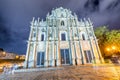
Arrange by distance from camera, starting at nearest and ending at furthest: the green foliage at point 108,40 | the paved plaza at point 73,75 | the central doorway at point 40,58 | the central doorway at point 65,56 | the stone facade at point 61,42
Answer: the paved plaza at point 73,75
the central doorway at point 40,58
the stone facade at point 61,42
the central doorway at point 65,56
the green foliage at point 108,40

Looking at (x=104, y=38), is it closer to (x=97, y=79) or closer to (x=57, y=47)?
(x=57, y=47)

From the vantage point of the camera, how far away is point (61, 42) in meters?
18.8

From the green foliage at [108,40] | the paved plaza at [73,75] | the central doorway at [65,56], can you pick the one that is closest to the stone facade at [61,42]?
the central doorway at [65,56]

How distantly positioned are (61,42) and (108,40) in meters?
12.3

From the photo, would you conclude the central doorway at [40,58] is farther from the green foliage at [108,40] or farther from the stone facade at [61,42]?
the green foliage at [108,40]

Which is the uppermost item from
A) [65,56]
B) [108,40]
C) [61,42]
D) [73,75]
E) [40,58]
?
[108,40]

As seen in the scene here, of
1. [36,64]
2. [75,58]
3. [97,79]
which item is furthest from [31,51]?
[97,79]

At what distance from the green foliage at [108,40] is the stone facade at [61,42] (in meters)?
6.48

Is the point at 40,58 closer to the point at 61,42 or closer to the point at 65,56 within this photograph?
the point at 65,56

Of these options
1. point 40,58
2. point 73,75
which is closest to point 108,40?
point 40,58

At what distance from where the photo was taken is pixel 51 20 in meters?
20.8

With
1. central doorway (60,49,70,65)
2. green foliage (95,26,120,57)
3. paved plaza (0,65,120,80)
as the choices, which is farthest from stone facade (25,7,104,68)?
paved plaza (0,65,120,80)

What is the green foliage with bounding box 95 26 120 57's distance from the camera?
2252 centimetres

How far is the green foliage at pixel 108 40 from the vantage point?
22.5m
